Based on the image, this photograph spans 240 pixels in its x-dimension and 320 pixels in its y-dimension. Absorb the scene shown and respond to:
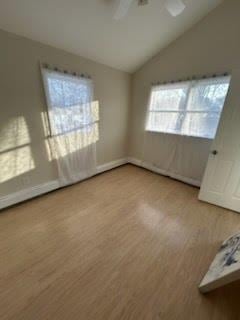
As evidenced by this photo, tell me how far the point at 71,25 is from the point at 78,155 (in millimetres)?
1892

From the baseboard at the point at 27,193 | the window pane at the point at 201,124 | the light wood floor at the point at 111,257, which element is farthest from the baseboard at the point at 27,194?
the window pane at the point at 201,124

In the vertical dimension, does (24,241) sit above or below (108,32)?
below

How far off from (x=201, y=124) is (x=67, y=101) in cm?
237

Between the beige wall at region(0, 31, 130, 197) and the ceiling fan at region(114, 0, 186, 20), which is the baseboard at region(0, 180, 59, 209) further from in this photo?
the ceiling fan at region(114, 0, 186, 20)

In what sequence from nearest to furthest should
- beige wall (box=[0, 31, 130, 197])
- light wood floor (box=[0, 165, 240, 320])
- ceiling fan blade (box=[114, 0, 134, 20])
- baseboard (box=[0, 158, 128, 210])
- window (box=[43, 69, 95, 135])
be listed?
light wood floor (box=[0, 165, 240, 320])
ceiling fan blade (box=[114, 0, 134, 20])
beige wall (box=[0, 31, 130, 197])
baseboard (box=[0, 158, 128, 210])
window (box=[43, 69, 95, 135])

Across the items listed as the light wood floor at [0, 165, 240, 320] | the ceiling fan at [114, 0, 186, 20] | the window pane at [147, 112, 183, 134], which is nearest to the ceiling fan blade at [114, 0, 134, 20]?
the ceiling fan at [114, 0, 186, 20]

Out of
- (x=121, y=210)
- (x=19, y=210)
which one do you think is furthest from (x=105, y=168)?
(x=19, y=210)

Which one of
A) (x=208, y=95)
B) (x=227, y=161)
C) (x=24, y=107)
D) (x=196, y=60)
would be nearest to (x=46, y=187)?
(x=24, y=107)

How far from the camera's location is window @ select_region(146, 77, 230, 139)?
8.55 feet

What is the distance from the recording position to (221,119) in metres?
2.21

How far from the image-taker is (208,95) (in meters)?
2.66

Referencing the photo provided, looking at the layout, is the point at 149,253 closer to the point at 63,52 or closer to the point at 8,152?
the point at 8,152

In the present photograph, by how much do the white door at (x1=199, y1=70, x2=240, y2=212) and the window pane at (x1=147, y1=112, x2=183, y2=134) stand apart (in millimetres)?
970

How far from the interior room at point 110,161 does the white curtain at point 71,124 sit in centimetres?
2
